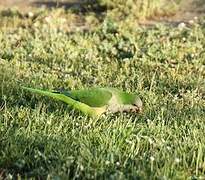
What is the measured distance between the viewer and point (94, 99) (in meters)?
3.96

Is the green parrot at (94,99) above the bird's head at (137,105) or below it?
above

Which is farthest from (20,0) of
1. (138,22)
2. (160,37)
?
(160,37)

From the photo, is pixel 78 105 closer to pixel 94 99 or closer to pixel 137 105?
pixel 94 99

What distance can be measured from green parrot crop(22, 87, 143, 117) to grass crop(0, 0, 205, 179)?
0.08m

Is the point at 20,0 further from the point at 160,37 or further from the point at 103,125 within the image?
the point at 103,125

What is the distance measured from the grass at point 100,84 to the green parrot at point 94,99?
8 centimetres

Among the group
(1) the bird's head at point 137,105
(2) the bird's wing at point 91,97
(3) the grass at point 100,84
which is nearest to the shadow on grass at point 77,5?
(3) the grass at point 100,84

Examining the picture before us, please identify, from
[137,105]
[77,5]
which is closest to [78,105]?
[137,105]

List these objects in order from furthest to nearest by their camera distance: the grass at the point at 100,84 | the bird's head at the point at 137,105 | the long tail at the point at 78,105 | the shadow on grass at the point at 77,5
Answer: the shadow on grass at the point at 77,5 → the bird's head at the point at 137,105 → the long tail at the point at 78,105 → the grass at the point at 100,84

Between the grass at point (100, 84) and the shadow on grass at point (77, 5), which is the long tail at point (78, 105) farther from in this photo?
the shadow on grass at point (77, 5)

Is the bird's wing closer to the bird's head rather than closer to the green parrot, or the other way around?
the green parrot

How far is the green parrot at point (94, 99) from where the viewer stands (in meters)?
3.93

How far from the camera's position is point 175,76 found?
516 centimetres

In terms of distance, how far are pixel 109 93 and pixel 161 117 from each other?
0.39m
